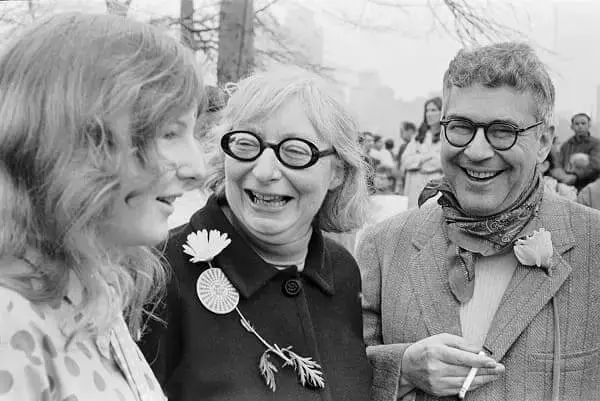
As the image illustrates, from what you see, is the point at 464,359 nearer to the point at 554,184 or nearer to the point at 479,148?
the point at 479,148

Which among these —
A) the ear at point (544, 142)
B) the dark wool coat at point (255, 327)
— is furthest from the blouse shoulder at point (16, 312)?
the ear at point (544, 142)

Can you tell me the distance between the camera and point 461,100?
2.55 meters

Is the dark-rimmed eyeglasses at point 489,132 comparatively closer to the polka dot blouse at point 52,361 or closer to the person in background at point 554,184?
the polka dot blouse at point 52,361

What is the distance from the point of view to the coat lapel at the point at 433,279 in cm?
256

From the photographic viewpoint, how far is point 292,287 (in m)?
2.38

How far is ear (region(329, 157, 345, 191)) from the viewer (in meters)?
2.50

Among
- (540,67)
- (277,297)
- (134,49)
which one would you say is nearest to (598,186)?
(540,67)

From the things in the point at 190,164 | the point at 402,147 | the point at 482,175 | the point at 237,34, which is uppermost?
the point at 190,164

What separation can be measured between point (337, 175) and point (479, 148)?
450 mm

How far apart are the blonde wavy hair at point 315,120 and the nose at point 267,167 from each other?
0.10 meters

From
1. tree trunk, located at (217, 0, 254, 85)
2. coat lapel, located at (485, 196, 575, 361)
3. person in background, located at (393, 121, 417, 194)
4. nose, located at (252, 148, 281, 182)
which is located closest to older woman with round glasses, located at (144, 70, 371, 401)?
nose, located at (252, 148, 281, 182)


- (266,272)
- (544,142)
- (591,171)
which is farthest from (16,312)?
(591,171)

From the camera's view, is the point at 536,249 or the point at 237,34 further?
the point at 237,34

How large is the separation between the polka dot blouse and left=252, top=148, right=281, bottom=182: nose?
82 centimetres
